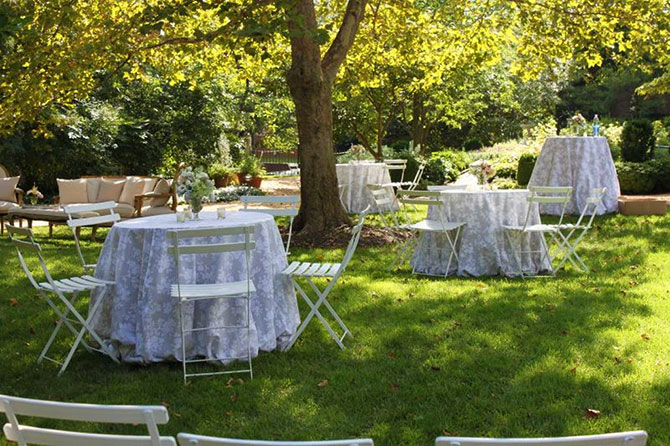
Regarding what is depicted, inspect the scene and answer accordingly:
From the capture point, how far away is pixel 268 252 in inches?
232

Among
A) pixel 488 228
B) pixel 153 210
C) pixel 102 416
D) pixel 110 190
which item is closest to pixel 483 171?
pixel 488 228

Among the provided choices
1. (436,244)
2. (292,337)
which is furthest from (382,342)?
(436,244)

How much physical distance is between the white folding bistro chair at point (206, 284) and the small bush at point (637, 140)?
1408 cm

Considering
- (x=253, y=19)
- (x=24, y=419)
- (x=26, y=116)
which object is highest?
(x=253, y=19)

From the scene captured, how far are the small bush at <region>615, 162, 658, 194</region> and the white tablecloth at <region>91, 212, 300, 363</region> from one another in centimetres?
1176

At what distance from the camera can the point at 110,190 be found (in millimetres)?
13609

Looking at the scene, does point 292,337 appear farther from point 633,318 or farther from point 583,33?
point 583,33

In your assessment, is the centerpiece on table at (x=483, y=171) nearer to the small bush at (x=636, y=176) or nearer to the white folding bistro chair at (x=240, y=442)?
the white folding bistro chair at (x=240, y=442)

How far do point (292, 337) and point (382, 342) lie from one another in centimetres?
67

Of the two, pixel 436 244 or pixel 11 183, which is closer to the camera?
pixel 436 244

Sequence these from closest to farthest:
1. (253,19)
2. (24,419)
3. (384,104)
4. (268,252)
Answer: (24,419)
(268,252)
(253,19)
(384,104)

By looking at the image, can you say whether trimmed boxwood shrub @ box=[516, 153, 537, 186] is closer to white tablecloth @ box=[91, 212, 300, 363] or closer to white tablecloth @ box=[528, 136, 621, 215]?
white tablecloth @ box=[528, 136, 621, 215]

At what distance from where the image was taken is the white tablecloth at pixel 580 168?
13359 millimetres

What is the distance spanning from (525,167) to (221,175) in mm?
8382
